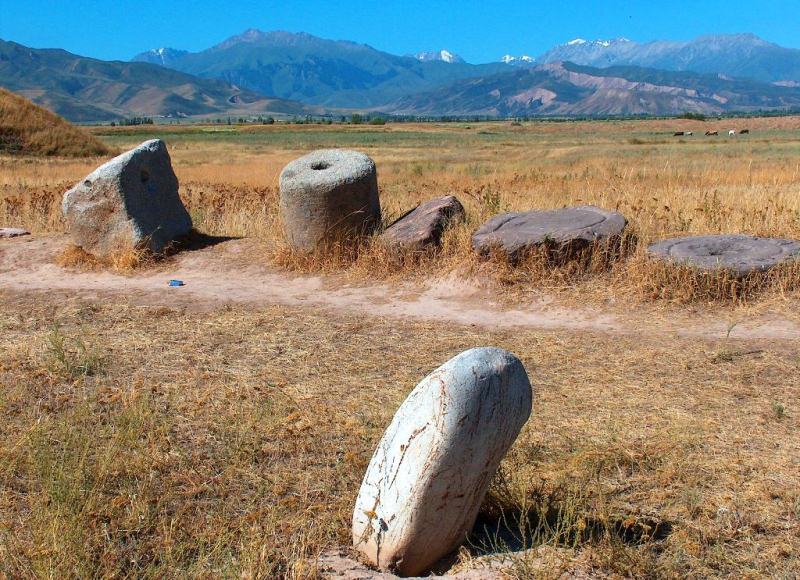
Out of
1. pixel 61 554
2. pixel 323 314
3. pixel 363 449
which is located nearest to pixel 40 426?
pixel 61 554

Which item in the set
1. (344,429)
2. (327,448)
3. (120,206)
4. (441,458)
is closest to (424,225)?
(120,206)

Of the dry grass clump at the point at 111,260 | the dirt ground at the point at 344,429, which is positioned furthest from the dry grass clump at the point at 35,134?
the dirt ground at the point at 344,429

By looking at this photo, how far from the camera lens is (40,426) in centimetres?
500

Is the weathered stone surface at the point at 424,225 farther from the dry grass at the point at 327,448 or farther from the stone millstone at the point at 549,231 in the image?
the dry grass at the point at 327,448

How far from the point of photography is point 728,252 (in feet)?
27.7

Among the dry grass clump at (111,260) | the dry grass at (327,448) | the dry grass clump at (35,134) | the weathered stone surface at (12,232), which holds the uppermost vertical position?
the dry grass clump at (35,134)

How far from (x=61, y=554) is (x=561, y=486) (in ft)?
8.14

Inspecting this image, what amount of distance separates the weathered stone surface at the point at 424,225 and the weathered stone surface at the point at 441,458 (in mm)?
6079

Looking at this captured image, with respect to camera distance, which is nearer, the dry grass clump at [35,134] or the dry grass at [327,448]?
the dry grass at [327,448]

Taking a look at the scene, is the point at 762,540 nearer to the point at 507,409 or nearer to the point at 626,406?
the point at 507,409

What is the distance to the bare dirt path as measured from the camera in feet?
25.0

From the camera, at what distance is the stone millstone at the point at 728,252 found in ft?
26.3

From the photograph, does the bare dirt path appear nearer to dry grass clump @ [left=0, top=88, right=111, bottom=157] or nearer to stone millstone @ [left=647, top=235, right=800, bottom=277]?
stone millstone @ [left=647, top=235, right=800, bottom=277]

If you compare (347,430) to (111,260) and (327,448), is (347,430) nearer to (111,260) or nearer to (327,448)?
(327,448)
